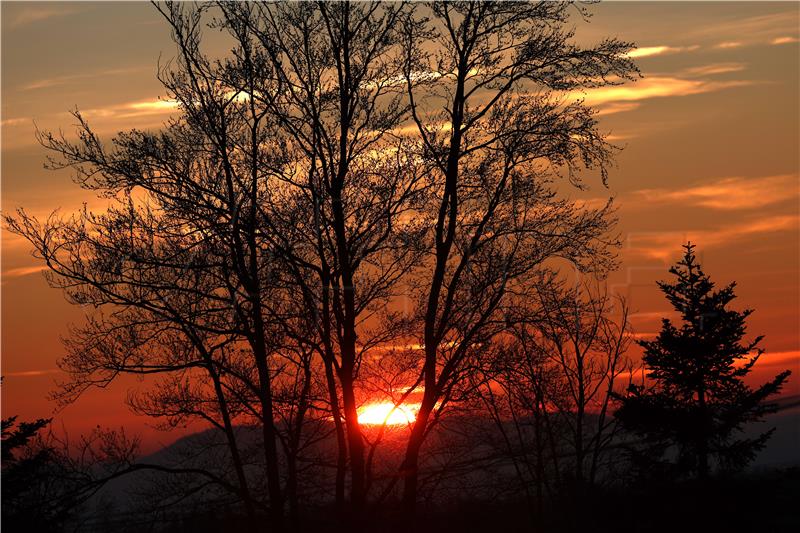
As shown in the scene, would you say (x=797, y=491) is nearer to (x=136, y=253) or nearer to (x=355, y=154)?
(x=355, y=154)

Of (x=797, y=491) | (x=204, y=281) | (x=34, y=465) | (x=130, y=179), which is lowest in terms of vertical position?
(x=797, y=491)

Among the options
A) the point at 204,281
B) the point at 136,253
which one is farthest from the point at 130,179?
the point at 204,281

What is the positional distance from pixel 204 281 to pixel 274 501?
17.3 ft

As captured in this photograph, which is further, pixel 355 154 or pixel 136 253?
pixel 355 154

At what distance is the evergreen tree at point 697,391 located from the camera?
40.9 m

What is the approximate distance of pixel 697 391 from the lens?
42.0 metres

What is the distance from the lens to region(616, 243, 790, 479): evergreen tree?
40.9 metres

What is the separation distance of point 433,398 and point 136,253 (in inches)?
267

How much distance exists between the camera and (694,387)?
41.9 m

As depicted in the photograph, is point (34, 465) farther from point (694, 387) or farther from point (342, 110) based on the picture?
point (694, 387)

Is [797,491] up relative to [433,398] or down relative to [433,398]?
down

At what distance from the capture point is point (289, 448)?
2808 cm

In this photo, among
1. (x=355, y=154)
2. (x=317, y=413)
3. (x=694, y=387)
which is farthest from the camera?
(x=694, y=387)

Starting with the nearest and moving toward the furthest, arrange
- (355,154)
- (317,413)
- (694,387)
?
1. (355,154)
2. (317,413)
3. (694,387)
